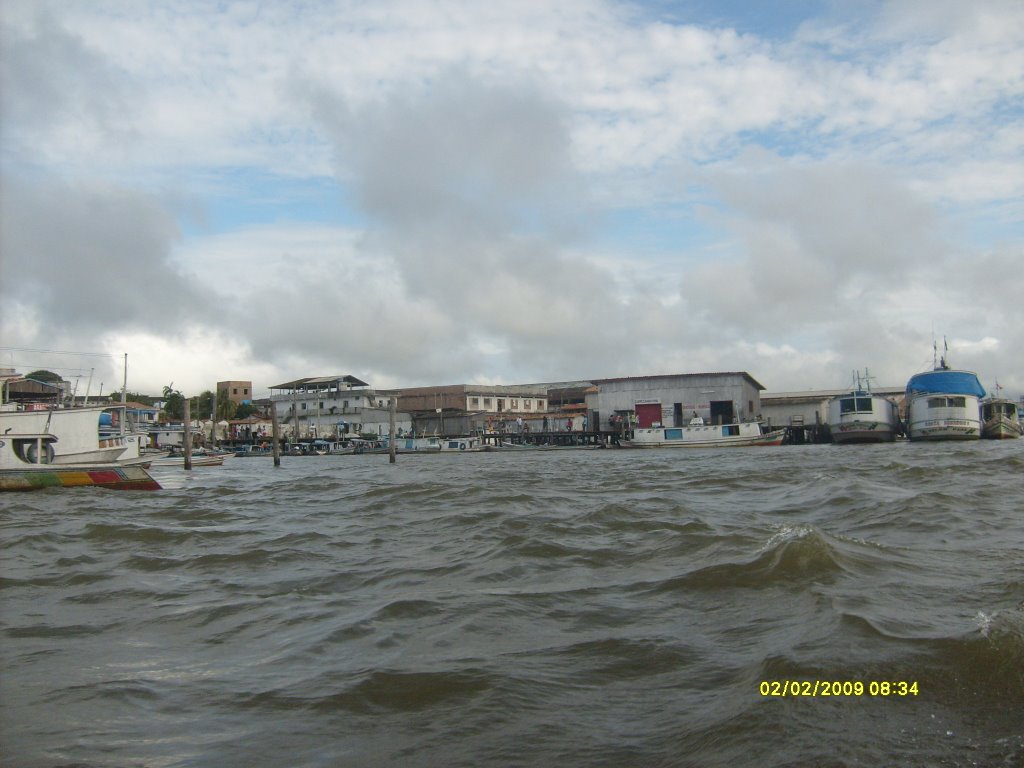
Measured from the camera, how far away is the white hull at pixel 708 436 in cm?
4681

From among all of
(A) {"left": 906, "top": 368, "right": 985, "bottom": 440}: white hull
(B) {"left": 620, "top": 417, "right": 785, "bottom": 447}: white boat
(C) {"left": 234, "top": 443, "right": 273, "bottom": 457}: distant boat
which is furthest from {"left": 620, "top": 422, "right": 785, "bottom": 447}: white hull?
(C) {"left": 234, "top": 443, "right": 273, "bottom": 457}: distant boat

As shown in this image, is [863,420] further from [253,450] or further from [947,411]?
[253,450]

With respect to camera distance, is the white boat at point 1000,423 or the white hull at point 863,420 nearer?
the white hull at point 863,420

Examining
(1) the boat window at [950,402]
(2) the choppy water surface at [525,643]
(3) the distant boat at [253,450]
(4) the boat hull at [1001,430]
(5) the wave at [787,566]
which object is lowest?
(2) the choppy water surface at [525,643]

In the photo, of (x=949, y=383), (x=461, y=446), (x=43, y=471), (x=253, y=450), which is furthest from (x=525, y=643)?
(x=253, y=450)

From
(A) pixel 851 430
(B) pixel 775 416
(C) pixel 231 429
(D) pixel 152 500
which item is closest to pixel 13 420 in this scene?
(D) pixel 152 500

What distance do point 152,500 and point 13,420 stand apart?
4.99m

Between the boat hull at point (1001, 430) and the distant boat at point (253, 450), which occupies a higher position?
the boat hull at point (1001, 430)

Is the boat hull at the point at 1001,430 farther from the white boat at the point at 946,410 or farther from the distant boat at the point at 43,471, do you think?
the distant boat at the point at 43,471

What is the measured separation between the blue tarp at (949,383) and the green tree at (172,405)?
206 feet

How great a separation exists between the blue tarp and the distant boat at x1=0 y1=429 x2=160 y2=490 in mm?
42727
